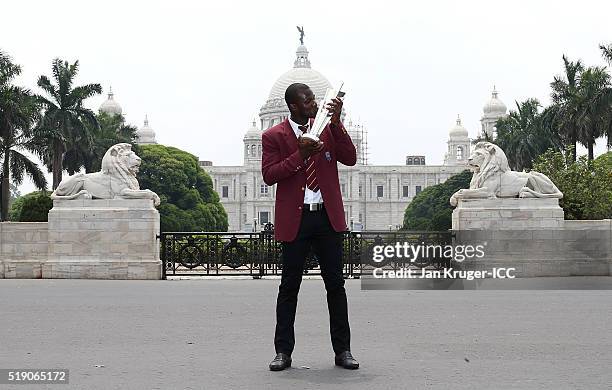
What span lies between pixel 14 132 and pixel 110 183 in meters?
25.1

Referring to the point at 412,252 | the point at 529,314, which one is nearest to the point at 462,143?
the point at 412,252

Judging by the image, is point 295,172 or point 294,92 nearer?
point 295,172

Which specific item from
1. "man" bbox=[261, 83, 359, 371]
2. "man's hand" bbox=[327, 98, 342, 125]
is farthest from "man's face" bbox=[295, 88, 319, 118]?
"man's hand" bbox=[327, 98, 342, 125]

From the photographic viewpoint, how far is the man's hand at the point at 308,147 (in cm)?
582

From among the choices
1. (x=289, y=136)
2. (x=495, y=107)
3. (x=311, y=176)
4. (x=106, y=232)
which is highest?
(x=495, y=107)

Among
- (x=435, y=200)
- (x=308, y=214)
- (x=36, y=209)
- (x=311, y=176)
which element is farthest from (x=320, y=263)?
(x=435, y=200)

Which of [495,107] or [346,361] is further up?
[495,107]

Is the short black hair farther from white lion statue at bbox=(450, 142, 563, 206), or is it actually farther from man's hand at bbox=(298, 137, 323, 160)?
white lion statue at bbox=(450, 142, 563, 206)

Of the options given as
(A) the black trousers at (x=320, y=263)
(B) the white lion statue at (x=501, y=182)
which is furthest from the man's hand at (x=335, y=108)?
(B) the white lion statue at (x=501, y=182)

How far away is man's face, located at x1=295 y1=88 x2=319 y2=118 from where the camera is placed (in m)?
6.21

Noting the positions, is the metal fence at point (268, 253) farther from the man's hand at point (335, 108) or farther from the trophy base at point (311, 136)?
the trophy base at point (311, 136)

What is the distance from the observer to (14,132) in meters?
41.9

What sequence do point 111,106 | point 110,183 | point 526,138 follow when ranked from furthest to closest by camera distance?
point 111,106
point 526,138
point 110,183

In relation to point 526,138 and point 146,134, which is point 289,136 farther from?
point 146,134
